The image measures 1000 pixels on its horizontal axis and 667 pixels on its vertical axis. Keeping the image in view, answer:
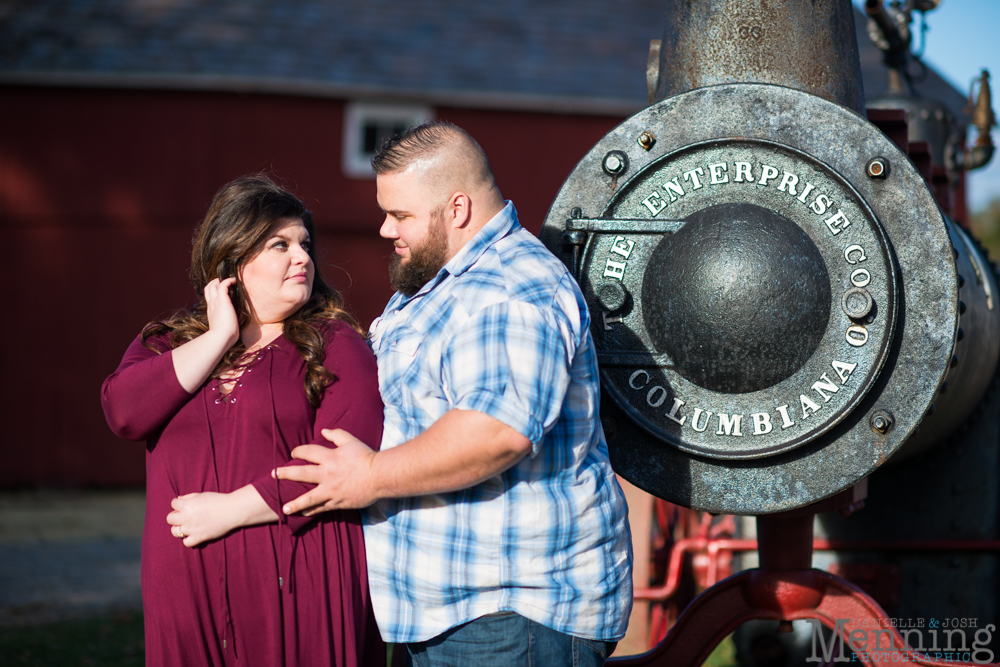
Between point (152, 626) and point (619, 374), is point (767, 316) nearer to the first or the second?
point (619, 374)

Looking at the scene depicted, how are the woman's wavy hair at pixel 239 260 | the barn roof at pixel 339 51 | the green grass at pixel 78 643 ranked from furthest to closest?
the barn roof at pixel 339 51 < the green grass at pixel 78 643 < the woman's wavy hair at pixel 239 260

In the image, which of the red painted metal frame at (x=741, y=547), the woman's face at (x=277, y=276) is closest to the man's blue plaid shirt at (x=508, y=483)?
the woman's face at (x=277, y=276)

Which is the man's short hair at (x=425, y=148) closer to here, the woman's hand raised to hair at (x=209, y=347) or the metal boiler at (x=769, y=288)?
the metal boiler at (x=769, y=288)

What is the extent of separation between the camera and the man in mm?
1892

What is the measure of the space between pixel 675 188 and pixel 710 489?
0.71 m

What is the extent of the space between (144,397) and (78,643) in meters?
3.24

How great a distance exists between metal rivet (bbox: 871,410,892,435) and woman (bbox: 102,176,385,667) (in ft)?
3.57

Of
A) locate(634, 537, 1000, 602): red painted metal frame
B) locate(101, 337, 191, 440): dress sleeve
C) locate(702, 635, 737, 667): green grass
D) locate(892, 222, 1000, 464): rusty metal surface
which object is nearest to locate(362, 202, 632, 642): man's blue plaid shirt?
locate(101, 337, 191, 440): dress sleeve

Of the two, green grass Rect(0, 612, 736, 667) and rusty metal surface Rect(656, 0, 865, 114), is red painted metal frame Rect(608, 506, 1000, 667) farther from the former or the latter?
green grass Rect(0, 612, 736, 667)

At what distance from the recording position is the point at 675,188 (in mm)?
2309

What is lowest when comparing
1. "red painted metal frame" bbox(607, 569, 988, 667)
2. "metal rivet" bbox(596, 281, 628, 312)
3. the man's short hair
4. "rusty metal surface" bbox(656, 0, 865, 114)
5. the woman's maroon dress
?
"red painted metal frame" bbox(607, 569, 988, 667)

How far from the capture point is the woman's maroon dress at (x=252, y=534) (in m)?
2.10

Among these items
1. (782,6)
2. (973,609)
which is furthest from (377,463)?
(973,609)

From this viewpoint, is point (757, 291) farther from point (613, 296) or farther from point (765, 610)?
point (765, 610)
